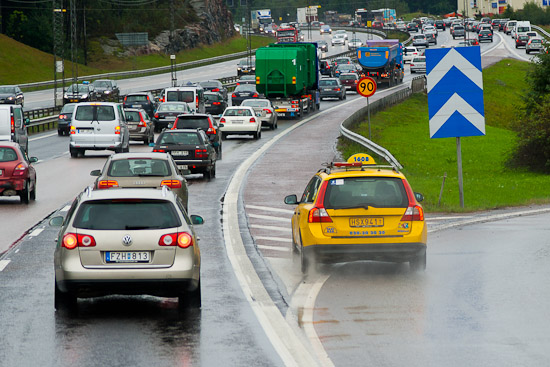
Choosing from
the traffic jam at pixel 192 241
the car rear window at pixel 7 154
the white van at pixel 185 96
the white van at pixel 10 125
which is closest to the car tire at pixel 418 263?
the traffic jam at pixel 192 241

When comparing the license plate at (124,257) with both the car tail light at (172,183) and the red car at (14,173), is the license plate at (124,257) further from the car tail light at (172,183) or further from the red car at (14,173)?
the red car at (14,173)

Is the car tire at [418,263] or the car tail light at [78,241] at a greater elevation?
the car tail light at [78,241]

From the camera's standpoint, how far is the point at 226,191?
94.8 ft

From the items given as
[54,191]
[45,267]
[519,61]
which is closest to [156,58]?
[519,61]

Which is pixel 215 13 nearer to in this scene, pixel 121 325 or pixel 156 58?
pixel 156 58

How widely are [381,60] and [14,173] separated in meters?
64.0

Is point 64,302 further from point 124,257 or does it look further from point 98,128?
point 98,128

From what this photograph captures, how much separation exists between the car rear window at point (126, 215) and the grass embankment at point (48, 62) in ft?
301

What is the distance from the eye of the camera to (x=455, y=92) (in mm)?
23031

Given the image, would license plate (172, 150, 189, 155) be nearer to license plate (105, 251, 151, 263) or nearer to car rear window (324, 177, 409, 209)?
car rear window (324, 177, 409, 209)

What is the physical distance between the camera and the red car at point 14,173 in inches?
1008

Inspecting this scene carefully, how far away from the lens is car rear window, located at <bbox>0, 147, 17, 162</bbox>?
85.3 feet

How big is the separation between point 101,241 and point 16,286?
A: 304cm

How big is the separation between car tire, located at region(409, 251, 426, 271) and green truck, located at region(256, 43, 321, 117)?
45916mm
